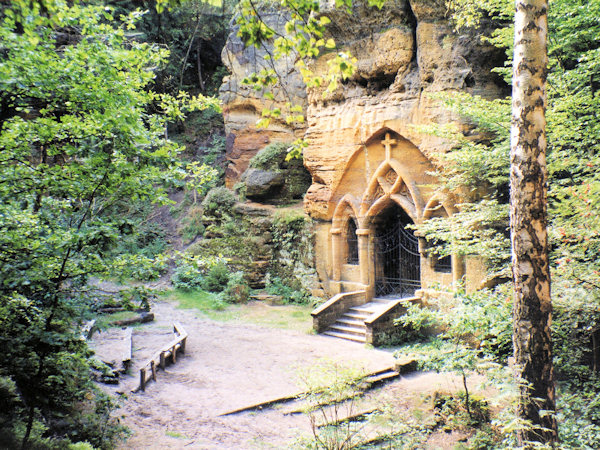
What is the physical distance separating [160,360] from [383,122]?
925 centimetres

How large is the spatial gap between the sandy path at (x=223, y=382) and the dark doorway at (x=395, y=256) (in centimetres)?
331

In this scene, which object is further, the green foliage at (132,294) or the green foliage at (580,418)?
the green foliage at (580,418)

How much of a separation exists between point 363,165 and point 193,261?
10268 mm

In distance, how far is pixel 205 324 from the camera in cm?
1330

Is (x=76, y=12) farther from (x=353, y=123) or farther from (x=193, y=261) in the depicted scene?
(x=353, y=123)

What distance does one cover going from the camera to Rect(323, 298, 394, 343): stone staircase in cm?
1198

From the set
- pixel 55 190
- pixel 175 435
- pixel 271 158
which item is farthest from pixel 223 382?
pixel 271 158

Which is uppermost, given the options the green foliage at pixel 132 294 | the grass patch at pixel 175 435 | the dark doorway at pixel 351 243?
the dark doorway at pixel 351 243

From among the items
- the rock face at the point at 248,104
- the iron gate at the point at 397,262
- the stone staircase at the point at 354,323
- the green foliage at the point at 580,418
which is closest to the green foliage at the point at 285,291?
the stone staircase at the point at 354,323

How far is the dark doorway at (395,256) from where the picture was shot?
13.7 meters

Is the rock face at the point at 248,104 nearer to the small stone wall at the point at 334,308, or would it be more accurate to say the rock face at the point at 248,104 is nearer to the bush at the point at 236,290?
the bush at the point at 236,290

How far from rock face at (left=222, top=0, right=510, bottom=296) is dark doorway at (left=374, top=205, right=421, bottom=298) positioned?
22 cm

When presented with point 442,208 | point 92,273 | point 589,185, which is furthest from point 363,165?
point 92,273

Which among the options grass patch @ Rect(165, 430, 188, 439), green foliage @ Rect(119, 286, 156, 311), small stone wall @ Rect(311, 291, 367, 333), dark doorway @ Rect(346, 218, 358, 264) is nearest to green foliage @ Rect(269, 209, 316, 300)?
dark doorway @ Rect(346, 218, 358, 264)
